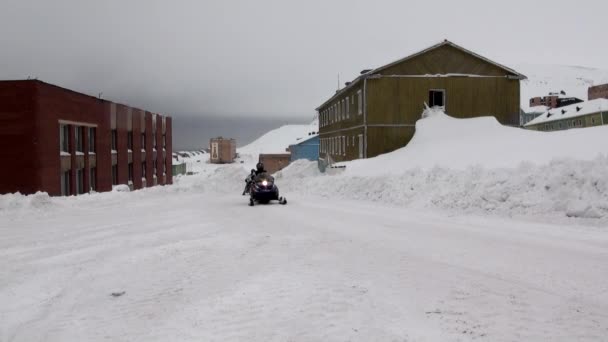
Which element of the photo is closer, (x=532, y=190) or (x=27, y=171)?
(x=532, y=190)

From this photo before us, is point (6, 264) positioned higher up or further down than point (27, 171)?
further down

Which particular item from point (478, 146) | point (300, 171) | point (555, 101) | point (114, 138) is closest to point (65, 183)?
point (114, 138)

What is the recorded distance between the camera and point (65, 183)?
1139 inches

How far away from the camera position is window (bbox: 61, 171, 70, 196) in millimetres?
28359

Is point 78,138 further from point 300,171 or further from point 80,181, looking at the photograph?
point 300,171

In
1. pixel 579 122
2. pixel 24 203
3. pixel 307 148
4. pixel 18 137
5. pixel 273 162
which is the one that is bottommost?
pixel 24 203

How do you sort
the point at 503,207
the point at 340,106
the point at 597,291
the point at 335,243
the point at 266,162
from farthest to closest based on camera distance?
the point at 266,162 → the point at 340,106 → the point at 503,207 → the point at 335,243 → the point at 597,291

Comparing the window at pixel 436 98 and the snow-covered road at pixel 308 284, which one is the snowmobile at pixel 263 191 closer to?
the snow-covered road at pixel 308 284

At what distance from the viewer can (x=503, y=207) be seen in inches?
549

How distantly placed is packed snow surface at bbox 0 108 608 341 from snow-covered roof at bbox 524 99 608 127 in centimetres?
5633

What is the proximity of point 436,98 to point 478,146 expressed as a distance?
1049 centimetres

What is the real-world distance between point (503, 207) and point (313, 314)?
1069 centimetres

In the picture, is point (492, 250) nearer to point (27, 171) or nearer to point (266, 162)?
point (27, 171)

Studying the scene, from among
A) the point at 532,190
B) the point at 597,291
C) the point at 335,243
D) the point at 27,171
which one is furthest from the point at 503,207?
the point at 27,171
